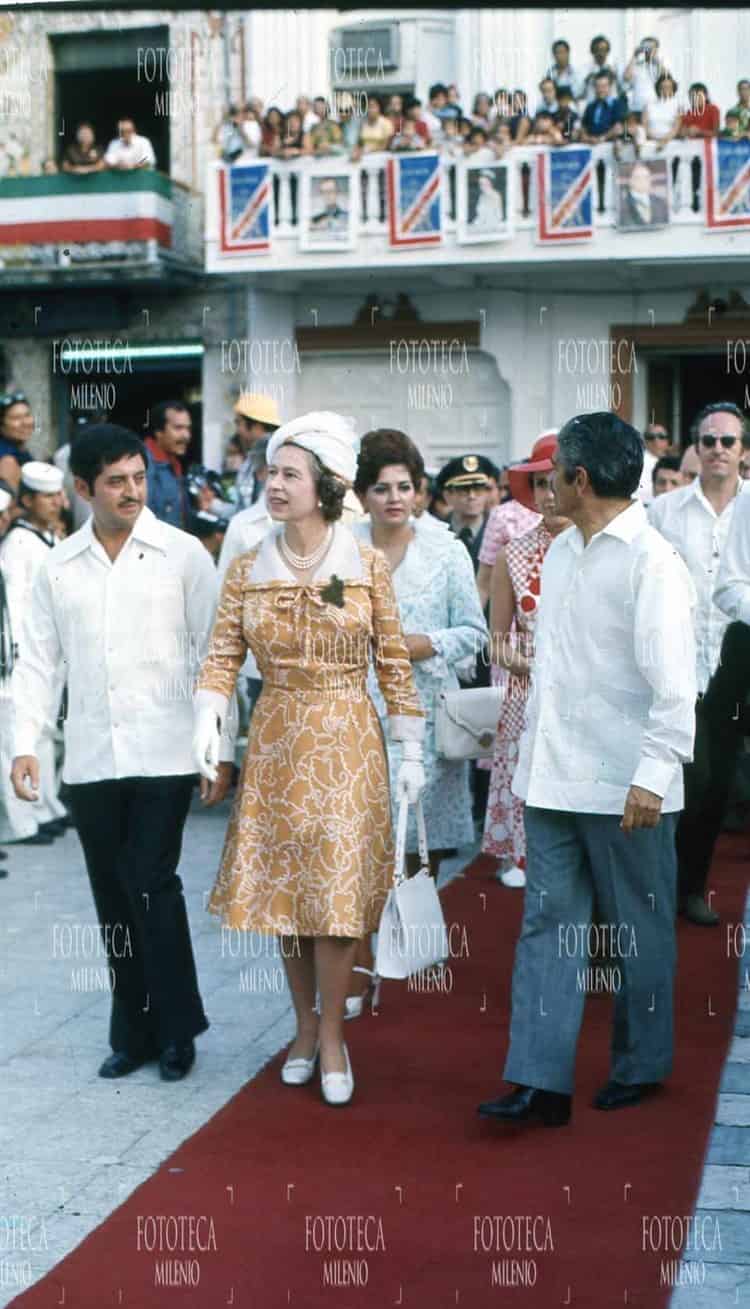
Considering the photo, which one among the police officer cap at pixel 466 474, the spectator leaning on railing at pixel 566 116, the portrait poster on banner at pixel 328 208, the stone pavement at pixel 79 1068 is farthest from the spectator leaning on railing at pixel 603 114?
the stone pavement at pixel 79 1068

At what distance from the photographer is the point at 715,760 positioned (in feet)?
24.6

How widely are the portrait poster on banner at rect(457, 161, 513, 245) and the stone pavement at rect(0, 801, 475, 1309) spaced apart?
39.8 ft

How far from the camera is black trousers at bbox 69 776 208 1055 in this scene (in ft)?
17.9

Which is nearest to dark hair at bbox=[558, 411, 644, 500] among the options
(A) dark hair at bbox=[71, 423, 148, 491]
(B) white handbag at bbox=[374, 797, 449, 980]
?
(B) white handbag at bbox=[374, 797, 449, 980]

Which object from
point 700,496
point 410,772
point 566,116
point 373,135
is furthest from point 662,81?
point 410,772

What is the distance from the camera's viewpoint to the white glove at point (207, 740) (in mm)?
5039

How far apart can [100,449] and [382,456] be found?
110 cm

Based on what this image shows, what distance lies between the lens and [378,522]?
633 centimetres

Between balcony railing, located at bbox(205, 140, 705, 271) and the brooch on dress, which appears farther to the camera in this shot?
balcony railing, located at bbox(205, 140, 705, 271)

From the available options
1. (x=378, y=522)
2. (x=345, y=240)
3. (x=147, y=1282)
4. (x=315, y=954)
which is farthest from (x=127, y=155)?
(x=147, y=1282)

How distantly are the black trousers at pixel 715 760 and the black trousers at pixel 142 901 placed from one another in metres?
2.60

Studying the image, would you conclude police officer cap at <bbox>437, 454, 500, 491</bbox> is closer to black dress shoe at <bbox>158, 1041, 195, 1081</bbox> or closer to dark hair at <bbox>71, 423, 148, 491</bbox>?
dark hair at <bbox>71, 423, 148, 491</bbox>

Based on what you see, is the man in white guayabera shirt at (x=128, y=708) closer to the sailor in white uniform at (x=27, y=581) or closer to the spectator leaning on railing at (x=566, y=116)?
the sailor in white uniform at (x=27, y=581)

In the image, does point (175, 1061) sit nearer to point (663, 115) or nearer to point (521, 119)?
point (663, 115)
